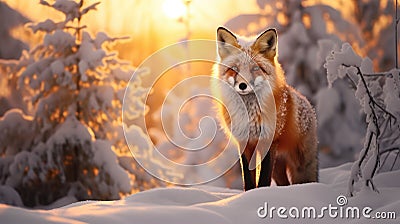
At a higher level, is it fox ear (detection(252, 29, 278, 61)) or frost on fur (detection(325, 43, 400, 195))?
fox ear (detection(252, 29, 278, 61))

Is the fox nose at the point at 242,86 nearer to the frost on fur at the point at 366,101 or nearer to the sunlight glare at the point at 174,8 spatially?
the frost on fur at the point at 366,101

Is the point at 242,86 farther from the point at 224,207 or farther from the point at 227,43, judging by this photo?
the point at 224,207

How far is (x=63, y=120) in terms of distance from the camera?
6.12 m

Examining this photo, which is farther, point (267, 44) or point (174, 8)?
point (174, 8)

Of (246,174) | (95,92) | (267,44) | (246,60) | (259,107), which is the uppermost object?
(267,44)

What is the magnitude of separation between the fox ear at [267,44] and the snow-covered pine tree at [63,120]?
3.06 metres

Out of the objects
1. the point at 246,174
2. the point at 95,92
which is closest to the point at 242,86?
the point at 246,174

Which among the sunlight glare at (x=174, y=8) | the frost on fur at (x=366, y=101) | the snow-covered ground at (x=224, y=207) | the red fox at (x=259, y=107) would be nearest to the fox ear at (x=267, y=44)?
the red fox at (x=259, y=107)

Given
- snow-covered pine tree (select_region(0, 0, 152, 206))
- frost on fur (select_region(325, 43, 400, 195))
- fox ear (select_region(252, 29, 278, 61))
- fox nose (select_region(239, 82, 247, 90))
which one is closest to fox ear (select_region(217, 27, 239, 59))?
fox ear (select_region(252, 29, 278, 61))

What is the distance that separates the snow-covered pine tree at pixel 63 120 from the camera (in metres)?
5.92

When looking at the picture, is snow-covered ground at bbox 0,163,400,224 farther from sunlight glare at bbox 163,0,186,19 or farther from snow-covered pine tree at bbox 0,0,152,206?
sunlight glare at bbox 163,0,186,19

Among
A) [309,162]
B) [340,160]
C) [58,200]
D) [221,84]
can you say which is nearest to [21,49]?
[58,200]

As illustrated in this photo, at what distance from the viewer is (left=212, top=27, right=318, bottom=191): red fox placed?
142 inches

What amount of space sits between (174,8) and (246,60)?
10.7 ft
